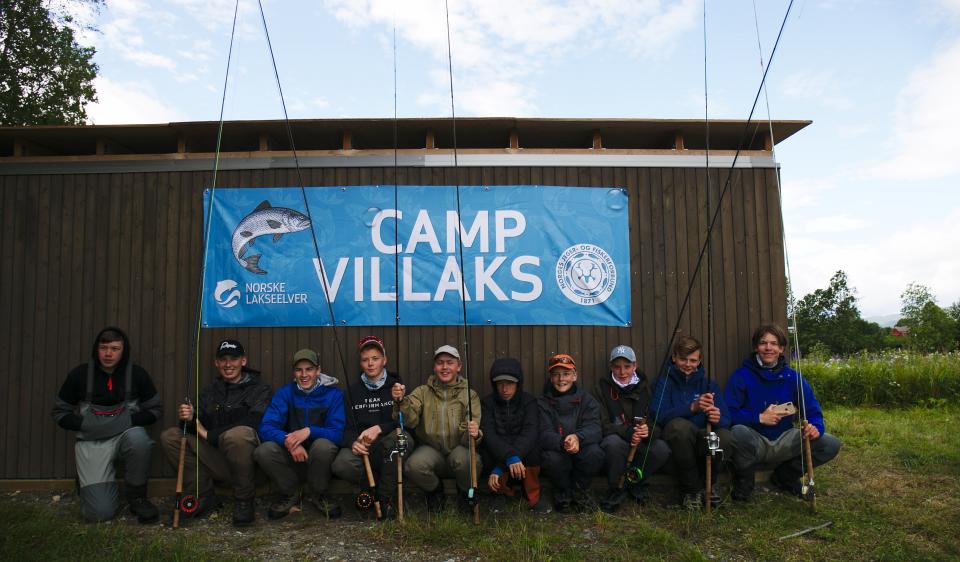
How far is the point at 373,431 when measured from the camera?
15.3ft

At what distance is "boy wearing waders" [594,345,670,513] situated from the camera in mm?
4707

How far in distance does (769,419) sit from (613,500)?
4.80 ft

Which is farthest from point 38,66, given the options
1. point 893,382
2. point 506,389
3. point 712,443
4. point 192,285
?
point 893,382

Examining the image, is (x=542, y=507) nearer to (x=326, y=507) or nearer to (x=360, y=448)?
(x=360, y=448)

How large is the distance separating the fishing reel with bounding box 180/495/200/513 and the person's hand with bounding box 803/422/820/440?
4745mm

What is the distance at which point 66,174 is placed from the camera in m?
5.77

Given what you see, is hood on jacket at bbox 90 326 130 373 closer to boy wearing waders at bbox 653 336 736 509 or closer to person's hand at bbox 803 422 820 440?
boy wearing waders at bbox 653 336 736 509

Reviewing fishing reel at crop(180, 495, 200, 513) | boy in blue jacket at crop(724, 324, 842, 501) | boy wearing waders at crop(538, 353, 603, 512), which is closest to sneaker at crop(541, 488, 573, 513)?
boy wearing waders at crop(538, 353, 603, 512)

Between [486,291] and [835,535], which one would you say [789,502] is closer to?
[835,535]

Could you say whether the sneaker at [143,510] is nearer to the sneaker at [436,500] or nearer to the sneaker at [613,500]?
the sneaker at [436,500]

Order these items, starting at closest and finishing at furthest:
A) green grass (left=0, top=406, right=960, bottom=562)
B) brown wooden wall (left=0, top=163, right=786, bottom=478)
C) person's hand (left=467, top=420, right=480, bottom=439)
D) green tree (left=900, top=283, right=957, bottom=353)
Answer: green grass (left=0, top=406, right=960, bottom=562) → person's hand (left=467, top=420, right=480, bottom=439) → brown wooden wall (left=0, top=163, right=786, bottom=478) → green tree (left=900, top=283, right=957, bottom=353)

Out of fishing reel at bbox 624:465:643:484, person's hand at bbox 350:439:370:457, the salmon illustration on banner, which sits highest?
the salmon illustration on banner

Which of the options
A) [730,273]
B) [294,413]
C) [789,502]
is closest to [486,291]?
[294,413]

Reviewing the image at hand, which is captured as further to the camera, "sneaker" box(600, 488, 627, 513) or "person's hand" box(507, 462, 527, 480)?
"sneaker" box(600, 488, 627, 513)
